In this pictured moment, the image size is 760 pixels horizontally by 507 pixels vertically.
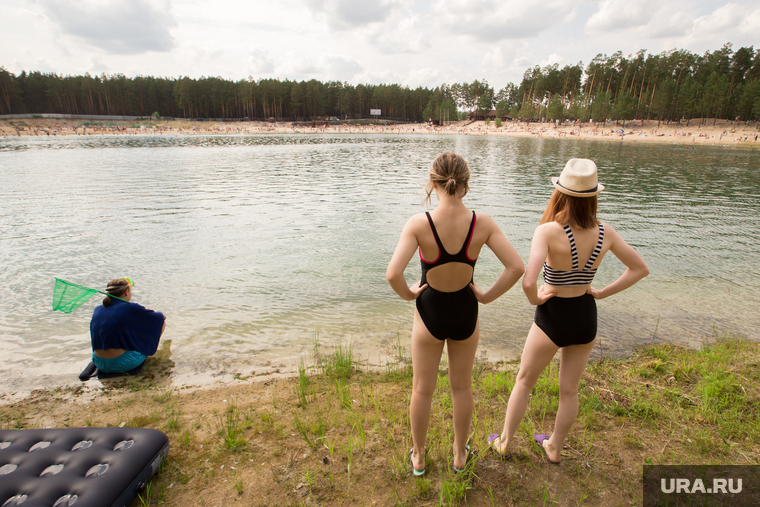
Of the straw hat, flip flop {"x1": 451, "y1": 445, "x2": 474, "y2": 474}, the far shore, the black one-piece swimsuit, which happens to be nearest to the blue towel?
the black one-piece swimsuit

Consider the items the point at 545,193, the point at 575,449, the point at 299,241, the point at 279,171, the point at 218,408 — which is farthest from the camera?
the point at 279,171

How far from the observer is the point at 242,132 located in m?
107

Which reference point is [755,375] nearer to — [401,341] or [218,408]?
[401,341]

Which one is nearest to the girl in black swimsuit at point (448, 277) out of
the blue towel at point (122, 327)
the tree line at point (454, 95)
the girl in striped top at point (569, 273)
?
the girl in striped top at point (569, 273)

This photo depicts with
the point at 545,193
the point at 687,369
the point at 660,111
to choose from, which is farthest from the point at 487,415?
the point at 660,111

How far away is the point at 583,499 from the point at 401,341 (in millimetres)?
3948

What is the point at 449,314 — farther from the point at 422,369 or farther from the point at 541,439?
the point at 541,439

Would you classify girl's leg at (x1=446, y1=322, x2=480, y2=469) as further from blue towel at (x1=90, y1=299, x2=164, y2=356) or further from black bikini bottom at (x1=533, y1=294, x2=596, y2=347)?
blue towel at (x1=90, y1=299, x2=164, y2=356)

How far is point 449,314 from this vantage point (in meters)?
2.72

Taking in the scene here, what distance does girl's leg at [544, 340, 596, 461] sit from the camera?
301cm

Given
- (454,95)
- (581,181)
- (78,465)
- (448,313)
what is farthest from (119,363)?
(454,95)

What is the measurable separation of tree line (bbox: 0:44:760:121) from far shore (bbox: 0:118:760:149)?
323 cm

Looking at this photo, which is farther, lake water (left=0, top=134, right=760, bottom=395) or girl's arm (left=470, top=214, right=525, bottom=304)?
lake water (left=0, top=134, right=760, bottom=395)

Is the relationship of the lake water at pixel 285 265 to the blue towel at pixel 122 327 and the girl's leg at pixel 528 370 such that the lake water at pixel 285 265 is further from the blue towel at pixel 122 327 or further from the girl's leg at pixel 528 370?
the girl's leg at pixel 528 370
